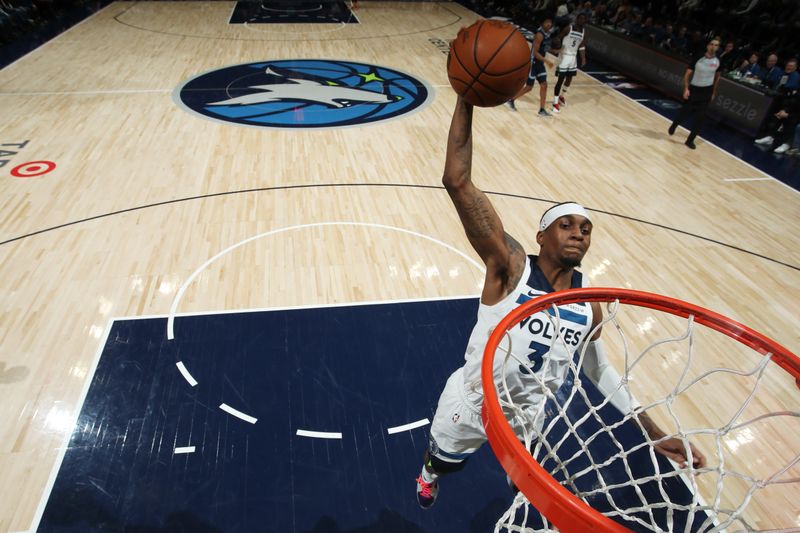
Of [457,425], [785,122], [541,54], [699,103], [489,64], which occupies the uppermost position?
[489,64]

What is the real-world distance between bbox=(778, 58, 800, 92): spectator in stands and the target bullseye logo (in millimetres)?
11530

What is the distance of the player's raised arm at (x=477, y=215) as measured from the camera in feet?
6.88

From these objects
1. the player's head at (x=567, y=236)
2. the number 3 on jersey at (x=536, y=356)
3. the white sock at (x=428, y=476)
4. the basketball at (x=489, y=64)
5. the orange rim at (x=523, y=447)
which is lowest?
the white sock at (x=428, y=476)

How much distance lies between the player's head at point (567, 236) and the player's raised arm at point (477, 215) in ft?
0.56

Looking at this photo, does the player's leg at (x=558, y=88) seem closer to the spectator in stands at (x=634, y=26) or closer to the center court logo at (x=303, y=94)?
the center court logo at (x=303, y=94)

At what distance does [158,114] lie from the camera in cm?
887

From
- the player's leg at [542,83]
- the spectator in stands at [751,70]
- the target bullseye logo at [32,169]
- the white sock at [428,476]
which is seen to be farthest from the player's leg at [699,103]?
the target bullseye logo at [32,169]

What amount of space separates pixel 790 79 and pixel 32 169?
1193 centimetres

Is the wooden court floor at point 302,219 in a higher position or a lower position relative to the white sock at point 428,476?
lower

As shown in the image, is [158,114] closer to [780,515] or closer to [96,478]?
[96,478]

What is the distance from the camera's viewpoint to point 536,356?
2.42 metres

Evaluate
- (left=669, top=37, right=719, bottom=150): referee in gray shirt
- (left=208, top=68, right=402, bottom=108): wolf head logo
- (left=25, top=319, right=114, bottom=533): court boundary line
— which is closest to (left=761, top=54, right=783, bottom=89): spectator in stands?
(left=669, top=37, right=719, bottom=150): referee in gray shirt

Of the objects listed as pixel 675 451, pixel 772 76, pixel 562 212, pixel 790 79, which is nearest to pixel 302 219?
pixel 562 212

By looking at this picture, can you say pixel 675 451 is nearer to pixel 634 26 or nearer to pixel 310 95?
pixel 310 95
